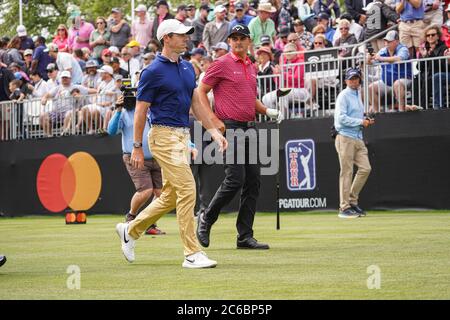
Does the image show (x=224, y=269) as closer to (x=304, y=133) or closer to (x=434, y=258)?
(x=434, y=258)

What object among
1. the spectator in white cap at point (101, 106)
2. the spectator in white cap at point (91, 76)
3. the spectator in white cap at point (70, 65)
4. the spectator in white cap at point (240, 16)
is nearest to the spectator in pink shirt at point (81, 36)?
the spectator in white cap at point (70, 65)

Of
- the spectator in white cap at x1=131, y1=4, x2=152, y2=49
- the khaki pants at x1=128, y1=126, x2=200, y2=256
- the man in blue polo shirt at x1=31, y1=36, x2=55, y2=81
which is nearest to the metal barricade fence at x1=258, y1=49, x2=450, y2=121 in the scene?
the spectator in white cap at x1=131, y1=4, x2=152, y2=49

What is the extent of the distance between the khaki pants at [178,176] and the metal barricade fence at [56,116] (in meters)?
13.5

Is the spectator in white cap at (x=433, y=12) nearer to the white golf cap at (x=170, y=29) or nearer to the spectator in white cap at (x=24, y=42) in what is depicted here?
the white golf cap at (x=170, y=29)

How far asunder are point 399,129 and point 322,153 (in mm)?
1860

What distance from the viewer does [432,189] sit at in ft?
63.4

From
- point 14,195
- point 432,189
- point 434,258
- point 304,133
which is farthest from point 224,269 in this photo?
point 14,195

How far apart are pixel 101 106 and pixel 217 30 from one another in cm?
321

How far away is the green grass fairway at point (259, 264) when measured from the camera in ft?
27.2

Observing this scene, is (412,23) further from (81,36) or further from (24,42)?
(24,42)

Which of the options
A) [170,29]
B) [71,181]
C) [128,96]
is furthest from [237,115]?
[71,181]

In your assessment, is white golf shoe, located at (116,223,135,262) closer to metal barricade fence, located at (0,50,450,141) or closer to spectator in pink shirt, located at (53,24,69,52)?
metal barricade fence, located at (0,50,450,141)

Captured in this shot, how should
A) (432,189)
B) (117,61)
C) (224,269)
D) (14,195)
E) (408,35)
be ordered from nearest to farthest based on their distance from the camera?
1. (224,269)
2. (432,189)
3. (408,35)
4. (117,61)
5. (14,195)

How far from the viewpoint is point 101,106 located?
79.7ft
